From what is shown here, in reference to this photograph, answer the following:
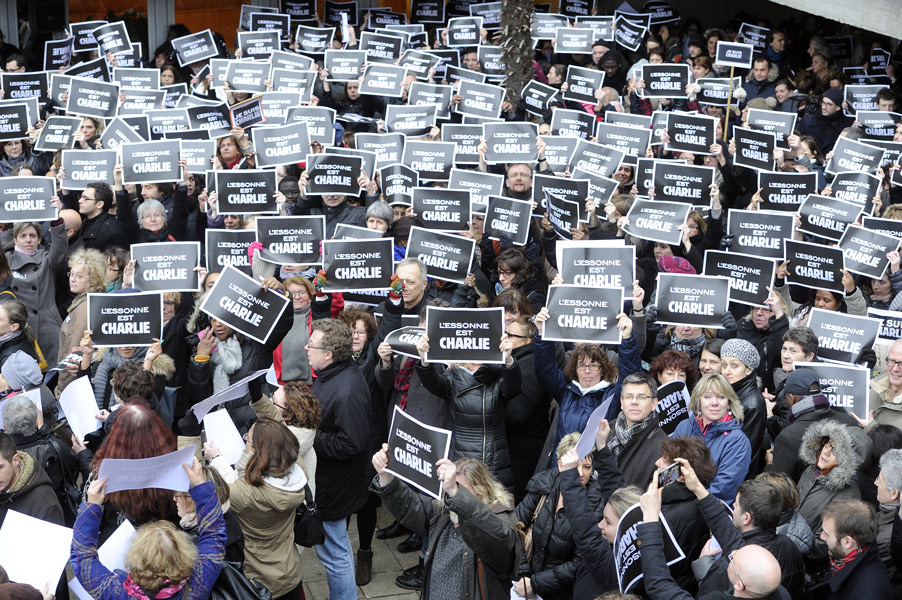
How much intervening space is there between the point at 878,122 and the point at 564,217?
4859 mm

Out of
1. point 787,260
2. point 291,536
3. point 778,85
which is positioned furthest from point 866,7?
point 291,536

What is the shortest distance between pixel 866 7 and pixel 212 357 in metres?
10.7

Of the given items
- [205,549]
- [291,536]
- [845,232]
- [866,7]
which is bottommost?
[291,536]

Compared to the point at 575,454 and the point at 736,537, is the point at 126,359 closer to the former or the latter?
the point at 575,454

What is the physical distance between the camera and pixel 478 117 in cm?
1280

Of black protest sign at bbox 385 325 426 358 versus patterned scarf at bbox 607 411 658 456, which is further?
black protest sign at bbox 385 325 426 358

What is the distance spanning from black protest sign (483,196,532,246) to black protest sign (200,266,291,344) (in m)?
2.79

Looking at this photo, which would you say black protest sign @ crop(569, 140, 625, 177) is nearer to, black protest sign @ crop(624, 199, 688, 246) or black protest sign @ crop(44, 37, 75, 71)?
black protest sign @ crop(624, 199, 688, 246)

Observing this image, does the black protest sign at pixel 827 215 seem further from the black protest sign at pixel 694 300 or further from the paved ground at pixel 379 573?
the paved ground at pixel 379 573

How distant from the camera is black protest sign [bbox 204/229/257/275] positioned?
9.74 metres

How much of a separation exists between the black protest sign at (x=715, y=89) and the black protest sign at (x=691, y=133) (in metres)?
2.01

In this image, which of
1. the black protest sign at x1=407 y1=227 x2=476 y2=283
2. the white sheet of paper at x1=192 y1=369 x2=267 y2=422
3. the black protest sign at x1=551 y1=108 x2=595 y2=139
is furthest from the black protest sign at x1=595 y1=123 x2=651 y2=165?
the white sheet of paper at x1=192 y1=369 x2=267 y2=422

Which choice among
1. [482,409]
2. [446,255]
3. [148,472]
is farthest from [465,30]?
[148,472]

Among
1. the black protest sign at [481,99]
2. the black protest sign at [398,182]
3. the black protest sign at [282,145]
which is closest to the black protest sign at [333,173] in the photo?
the black protest sign at [398,182]
